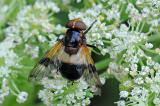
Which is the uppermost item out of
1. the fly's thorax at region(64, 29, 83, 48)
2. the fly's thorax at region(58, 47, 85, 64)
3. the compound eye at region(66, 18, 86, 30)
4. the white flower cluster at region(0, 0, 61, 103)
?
the white flower cluster at region(0, 0, 61, 103)

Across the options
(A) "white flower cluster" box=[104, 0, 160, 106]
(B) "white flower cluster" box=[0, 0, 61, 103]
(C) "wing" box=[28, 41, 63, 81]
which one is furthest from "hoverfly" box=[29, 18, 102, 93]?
(B) "white flower cluster" box=[0, 0, 61, 103]

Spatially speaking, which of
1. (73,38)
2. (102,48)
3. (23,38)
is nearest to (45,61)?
(73,38)

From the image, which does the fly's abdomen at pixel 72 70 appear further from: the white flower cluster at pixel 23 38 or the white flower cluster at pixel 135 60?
the white flower cluster at pixel 23 38

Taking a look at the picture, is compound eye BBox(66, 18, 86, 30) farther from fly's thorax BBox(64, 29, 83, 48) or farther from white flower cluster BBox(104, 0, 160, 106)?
white flower cluster BBox(104, 0, 160, 106)

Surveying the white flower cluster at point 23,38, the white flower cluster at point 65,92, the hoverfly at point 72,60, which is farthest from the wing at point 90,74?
the white flower cluster at point 23,38

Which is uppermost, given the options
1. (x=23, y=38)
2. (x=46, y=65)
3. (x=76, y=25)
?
(x=23, y=38)

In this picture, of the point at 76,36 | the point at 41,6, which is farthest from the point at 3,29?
the point at 76,36

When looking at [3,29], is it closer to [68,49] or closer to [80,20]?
[80,20]

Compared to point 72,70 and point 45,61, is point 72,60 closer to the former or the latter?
point 72,70
